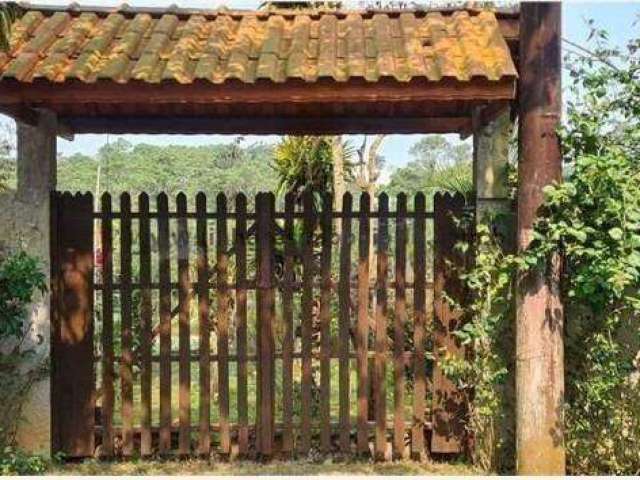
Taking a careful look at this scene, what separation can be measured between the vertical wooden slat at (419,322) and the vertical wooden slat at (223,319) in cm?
144

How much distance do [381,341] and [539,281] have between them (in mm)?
1434

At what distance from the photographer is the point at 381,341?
18.1 ft

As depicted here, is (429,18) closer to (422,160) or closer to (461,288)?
(461,288)

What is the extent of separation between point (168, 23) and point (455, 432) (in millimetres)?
A: 3718

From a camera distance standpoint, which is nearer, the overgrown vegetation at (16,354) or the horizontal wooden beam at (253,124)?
the overgrown vegetation at (16,354)

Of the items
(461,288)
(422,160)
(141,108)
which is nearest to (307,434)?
(461,288)

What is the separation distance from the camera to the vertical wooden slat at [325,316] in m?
5.50

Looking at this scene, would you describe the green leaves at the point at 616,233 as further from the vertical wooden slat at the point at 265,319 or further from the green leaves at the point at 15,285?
the green leaves at the point at 15,285

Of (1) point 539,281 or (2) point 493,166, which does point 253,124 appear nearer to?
(2) point 493,166

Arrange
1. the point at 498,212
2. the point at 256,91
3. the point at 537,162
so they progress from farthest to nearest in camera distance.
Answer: the point at 498,212 < the point at 537,162 < the point at 256,91

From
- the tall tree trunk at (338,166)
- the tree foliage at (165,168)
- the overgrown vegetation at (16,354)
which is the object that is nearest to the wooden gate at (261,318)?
the overgrown vegetation at (16,354)

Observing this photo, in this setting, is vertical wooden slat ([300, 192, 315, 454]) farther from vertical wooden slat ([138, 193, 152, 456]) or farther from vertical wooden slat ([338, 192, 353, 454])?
vertical wooden slat ([138, 193, 152, 456])

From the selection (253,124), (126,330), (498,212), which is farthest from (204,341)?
(498,212)

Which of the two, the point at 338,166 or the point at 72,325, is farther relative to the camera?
the point at 338,166
